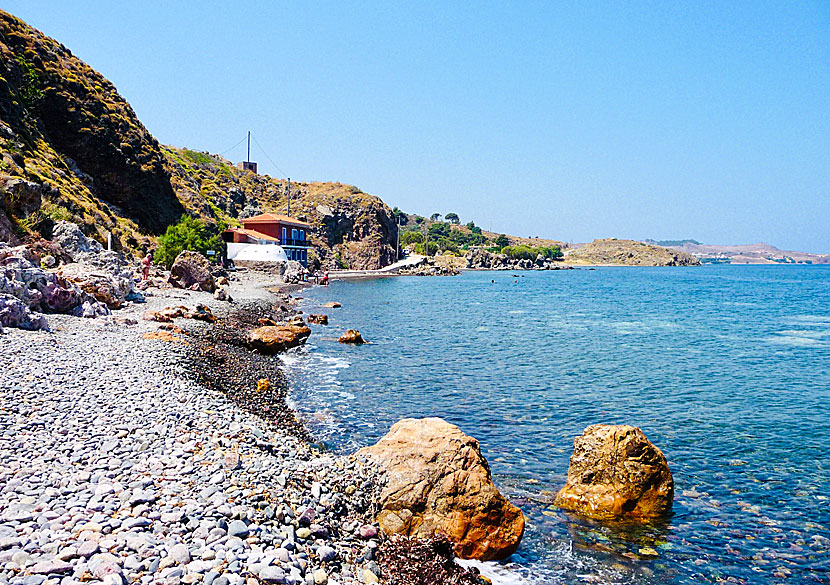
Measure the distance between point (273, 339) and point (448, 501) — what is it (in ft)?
64.4

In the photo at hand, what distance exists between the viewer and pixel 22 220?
3316 cm

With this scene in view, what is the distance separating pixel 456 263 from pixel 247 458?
17582 centimetres

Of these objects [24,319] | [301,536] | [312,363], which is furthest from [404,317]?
[301,536]

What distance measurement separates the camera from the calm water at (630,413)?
1030 cm

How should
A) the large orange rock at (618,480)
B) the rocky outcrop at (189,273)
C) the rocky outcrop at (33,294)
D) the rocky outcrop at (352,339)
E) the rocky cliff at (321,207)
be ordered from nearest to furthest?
the large orange rock at (618,480)
the rocky outcrop at (33,294)
the rocky outcrop at (352,339)
the rocky outcrop at (189,273)
the rocky cliff at (321,207)

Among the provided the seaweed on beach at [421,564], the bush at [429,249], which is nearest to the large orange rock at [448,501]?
the seaweed on beach at [421,564]

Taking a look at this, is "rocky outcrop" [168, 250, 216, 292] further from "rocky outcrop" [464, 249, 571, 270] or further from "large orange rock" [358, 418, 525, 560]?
"rocky outcrop" [464, 249, 571, 270]

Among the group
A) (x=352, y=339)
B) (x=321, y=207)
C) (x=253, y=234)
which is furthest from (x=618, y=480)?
(x=321, y=207)

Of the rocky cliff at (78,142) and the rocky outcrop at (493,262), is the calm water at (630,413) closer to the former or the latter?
the rocky cliff at (78,142)

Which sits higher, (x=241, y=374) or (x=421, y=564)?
(x=241, y=374)

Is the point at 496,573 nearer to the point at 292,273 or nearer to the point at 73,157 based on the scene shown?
the point at 73,157

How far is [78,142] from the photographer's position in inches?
2525

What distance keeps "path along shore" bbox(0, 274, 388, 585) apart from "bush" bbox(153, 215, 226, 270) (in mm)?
45741

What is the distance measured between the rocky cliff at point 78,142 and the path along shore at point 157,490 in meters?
37.1
